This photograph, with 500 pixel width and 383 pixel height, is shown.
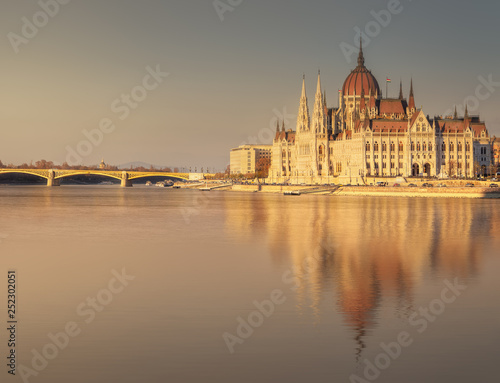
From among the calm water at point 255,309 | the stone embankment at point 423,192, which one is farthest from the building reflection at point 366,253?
the stone embankment at point 423,192

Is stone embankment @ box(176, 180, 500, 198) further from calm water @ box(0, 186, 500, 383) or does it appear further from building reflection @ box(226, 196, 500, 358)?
calm water @ box(0, 186, 500, 383)

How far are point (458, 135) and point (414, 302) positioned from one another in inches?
7073

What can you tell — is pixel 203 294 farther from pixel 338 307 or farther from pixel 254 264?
pixel 254 264

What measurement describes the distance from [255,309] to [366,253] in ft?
64.3

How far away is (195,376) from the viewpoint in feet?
52.0

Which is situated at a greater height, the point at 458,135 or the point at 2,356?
the point at 458,135

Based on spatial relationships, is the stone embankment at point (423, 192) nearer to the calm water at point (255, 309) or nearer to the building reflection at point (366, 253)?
the building reflection at point (366, 253)

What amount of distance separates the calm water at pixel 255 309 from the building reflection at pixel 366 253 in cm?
12

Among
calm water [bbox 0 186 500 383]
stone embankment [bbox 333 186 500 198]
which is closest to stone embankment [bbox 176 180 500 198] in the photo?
stone embankment [bbox 333 186 500 198]

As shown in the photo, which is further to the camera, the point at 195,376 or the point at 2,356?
the point at 2,356

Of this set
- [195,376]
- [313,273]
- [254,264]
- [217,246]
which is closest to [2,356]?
[195,376]

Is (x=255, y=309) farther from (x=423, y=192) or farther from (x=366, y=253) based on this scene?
(x=423, y=192)

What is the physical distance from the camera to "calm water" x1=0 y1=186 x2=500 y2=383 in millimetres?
16578

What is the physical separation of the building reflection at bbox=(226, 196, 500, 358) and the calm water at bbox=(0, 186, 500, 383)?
12 cm
